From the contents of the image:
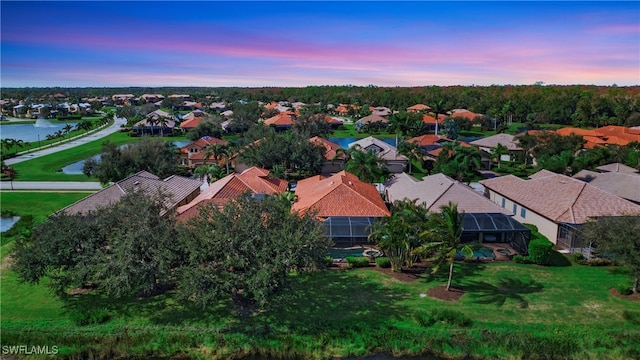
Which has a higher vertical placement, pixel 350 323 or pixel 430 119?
pixel 430 119

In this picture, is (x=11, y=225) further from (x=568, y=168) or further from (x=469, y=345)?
(x=568, y=168)

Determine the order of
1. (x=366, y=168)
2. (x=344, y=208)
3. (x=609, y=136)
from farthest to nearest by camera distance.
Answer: (x=609, y=136) < (x=366, y=168) < (x=344, y=208)

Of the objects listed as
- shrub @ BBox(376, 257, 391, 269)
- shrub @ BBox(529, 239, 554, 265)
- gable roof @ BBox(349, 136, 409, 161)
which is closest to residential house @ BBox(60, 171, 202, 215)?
shrub @ BBox(376, 257, 391, 269)

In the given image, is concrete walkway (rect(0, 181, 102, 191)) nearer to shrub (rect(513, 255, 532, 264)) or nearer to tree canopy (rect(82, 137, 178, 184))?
tree canopy (rect(82, 137, 178, 184))

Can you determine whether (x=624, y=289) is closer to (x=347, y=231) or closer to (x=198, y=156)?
(x=347, y=231)

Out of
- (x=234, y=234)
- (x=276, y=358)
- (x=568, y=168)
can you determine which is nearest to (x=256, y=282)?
(x=234, y=234)

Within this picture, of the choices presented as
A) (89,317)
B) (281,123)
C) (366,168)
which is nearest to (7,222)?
(89,317)
